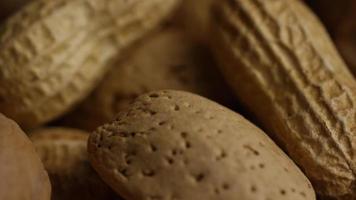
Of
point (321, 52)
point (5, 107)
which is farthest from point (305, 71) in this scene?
point (5, 107)

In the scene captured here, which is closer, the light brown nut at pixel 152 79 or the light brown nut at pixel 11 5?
the light brown nut at pixel 152 79

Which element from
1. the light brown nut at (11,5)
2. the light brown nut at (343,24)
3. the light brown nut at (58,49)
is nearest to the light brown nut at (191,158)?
the light brown nut at (58,49)

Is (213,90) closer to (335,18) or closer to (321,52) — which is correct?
(321,52)

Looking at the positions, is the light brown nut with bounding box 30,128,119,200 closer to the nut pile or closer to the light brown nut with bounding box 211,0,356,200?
the nut pile

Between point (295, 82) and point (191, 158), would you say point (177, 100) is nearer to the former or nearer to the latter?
point (191, 158)

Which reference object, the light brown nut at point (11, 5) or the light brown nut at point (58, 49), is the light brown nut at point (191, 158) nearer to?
the light brown nut at point (58, 49)

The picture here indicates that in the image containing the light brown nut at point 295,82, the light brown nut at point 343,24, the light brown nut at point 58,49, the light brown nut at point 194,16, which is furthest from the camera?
the light brown nut at point 194,16
